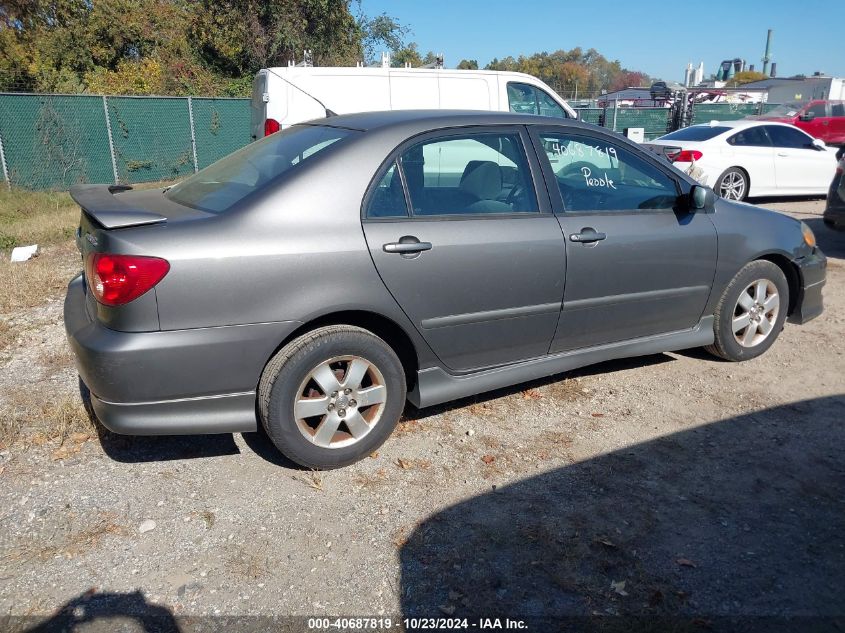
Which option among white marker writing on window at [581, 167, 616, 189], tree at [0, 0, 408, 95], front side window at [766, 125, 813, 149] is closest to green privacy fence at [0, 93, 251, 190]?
tree at [0, 0, 408, 95]

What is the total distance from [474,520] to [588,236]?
5.76ft

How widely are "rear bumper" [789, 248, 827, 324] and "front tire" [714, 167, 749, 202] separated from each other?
6643 mm

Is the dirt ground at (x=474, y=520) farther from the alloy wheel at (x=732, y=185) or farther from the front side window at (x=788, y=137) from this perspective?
the front side window at (x=788, y=137)

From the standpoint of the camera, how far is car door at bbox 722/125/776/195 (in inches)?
450

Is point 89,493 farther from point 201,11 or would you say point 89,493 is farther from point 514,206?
point 201,11

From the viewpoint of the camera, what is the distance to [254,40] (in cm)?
2397

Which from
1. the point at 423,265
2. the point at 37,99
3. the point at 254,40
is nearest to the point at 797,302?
the point at 423,265

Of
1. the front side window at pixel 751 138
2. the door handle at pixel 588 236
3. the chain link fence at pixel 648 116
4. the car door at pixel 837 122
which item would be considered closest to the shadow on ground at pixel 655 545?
the door handle at pixel 588 236

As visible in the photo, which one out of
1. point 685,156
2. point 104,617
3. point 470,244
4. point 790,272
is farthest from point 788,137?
point 104,617

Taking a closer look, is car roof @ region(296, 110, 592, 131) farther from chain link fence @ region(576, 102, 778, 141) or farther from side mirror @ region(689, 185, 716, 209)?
chain link fence @ region(576, 102, 778, 141)

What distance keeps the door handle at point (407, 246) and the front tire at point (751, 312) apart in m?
2.35

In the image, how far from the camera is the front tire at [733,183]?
11398 mm

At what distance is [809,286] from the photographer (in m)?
5.07

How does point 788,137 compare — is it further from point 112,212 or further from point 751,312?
point 112,212
